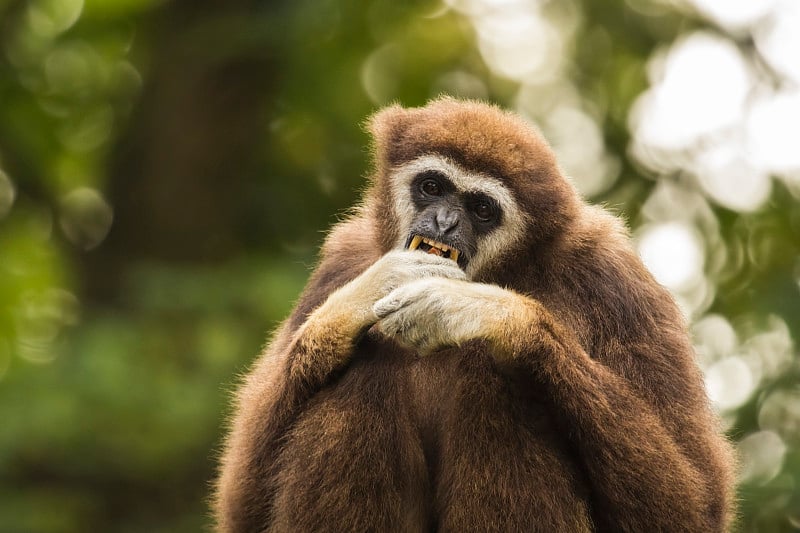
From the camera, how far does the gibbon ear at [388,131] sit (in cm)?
822

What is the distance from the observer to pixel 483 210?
7590 mm

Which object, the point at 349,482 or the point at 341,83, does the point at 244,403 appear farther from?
the point at 341,83

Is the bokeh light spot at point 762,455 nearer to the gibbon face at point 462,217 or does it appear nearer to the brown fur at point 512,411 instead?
the brown fur at point 512,411

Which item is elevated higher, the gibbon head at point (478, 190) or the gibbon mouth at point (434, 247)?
the gibbon head at point (478, 190)

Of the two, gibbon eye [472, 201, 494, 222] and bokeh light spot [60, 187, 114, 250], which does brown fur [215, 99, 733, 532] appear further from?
bokeh light spot [60, 187, 114, 250]

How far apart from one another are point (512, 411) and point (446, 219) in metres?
1.44

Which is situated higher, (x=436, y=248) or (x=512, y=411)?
(x=436, y=248)

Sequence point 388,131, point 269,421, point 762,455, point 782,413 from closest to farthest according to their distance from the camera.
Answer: point 269,421
point 388,131
point 762,455
point 782,413

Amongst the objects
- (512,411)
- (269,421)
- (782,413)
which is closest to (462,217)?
(512,411)

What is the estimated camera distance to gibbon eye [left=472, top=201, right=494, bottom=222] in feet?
24.8

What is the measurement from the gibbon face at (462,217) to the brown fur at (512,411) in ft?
0.33

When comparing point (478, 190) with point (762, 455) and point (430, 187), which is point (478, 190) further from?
point (762, 455)

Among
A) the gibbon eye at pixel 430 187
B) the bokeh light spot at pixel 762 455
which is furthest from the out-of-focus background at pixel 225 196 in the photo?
the gibbon eye at pixel 430 187

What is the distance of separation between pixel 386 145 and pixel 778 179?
9.00 meters
